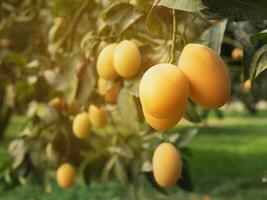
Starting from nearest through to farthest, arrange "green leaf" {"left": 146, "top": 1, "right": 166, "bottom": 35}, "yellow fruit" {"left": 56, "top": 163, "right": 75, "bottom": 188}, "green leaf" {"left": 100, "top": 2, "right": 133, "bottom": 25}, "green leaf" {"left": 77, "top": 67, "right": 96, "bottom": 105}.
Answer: "green leaf" {"left": 146, "top": 1, "right": 166, "bottom": 35}, "green leaf" {"left": 100, "top": 2, "right": 133, "bottom": 25}, "green leaf" {"left": 77, "top": 67, "right": 96, "bottom": 105}, "yellow fruit" {"left": 56, "top": 163, "right": 75, "bottom": 188}

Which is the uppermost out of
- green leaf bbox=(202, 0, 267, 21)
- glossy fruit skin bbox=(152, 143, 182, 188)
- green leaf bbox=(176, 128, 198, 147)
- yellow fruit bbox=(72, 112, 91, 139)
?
green leaf bbox=(202, 0, 267, 21)

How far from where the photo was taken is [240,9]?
2.94 ft

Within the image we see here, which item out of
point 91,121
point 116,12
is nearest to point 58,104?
point 91,121

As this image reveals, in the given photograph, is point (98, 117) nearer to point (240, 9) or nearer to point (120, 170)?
point (120, 170)

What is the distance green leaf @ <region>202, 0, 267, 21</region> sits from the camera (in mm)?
864

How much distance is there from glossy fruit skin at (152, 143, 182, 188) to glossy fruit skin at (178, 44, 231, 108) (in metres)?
0.42

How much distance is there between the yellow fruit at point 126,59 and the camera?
122 cm

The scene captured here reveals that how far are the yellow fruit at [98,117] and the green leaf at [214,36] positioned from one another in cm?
47

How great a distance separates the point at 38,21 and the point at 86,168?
0.96 meters

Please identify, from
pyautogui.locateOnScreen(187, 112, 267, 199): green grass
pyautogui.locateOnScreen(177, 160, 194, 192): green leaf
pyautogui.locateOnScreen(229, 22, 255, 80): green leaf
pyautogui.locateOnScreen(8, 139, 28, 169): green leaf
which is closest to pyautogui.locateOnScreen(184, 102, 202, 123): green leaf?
pyautogui.locateOnScreen(229, 22, 255, 80): green leaf

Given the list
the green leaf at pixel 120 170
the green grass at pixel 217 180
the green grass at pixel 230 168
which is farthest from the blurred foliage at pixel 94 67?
the green grass at pixel 230 168

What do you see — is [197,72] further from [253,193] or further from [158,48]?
[253,193]

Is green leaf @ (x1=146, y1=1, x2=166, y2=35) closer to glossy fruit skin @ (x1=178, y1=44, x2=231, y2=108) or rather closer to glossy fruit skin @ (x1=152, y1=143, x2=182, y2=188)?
glossy fruit skin @ (x1=178, y1=44, x2=231, y2=108)

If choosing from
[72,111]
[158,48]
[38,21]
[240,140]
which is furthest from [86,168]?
[240,140]
